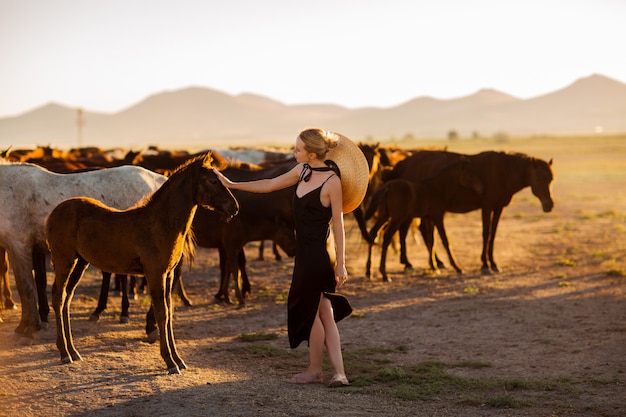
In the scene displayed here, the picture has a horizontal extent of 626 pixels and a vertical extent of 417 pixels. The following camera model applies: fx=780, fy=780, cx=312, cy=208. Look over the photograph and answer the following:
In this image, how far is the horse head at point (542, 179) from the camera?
15.0 metres

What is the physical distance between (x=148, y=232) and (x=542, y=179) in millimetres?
9714

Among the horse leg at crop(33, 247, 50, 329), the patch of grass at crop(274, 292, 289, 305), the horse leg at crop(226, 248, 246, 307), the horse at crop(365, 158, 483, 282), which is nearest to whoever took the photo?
the horse leg at crop(33, 247, 50, 329)

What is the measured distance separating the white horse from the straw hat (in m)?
3.90

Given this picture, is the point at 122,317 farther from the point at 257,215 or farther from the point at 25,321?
the point at 257,215

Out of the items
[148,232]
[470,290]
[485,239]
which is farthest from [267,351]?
[485,239]

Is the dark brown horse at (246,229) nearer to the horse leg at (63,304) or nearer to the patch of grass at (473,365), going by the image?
the horse leg at (63,304)

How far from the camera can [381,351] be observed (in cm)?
893

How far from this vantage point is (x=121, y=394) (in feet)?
22.2

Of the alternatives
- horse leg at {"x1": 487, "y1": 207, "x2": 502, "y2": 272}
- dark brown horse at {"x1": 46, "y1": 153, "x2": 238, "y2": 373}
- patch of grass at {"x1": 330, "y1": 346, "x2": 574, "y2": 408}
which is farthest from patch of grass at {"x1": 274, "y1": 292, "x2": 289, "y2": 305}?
horse leg at {"x1": 487, "y1": 207, "x2": 502, "y2": 272}

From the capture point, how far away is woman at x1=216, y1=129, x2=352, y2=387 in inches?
266

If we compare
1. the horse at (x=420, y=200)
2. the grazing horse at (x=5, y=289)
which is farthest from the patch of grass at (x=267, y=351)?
the horse at (x=420, y=200)

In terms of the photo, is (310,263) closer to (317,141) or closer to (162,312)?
(317,141)

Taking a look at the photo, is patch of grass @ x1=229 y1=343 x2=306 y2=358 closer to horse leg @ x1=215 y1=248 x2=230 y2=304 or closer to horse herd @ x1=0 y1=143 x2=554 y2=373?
horse herd @ x1=0 y1=143 x2=554 y2=373

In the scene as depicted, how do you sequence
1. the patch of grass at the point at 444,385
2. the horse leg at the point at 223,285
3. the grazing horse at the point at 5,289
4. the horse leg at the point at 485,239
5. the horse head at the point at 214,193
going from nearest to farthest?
the patch of grass at the point at 444,385 → the horse head at the point at 214,193 → the grazing horse at the point at 5,289 → the horse leg at the point at 223,285 → the horse leg at the point at 485,239
